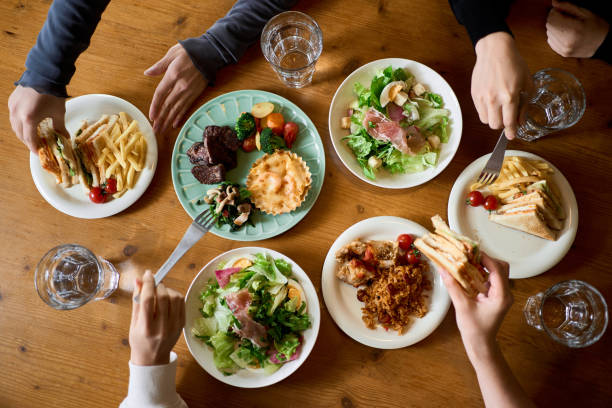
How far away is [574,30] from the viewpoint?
244 cm

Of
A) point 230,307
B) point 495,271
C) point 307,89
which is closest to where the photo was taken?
point 495,271

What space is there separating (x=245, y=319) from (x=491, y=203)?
5.41 feet

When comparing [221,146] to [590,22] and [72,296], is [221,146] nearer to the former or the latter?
[72,296]

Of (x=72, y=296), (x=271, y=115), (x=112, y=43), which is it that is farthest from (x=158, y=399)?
(x=112, y=43)

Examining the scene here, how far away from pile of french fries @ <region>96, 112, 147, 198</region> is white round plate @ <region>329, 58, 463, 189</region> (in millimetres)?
1238

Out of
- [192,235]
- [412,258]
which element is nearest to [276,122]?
[192,235]

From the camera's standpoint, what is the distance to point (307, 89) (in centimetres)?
265

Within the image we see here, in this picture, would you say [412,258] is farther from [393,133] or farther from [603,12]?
[603,12]

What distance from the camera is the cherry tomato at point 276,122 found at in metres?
2.50

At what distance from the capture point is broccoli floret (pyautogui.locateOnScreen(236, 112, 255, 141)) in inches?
98.0

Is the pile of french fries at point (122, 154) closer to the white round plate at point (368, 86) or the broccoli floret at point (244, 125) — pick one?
the broccoli floret at point (244, 125)

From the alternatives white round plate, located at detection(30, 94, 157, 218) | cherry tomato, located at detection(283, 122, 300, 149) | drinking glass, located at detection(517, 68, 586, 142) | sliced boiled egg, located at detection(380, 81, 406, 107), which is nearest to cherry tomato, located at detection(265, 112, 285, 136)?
cherry tomato, located at detection(283, 122, 300, 149)

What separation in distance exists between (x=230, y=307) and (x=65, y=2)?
80.0 inches

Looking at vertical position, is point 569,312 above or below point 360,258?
below
